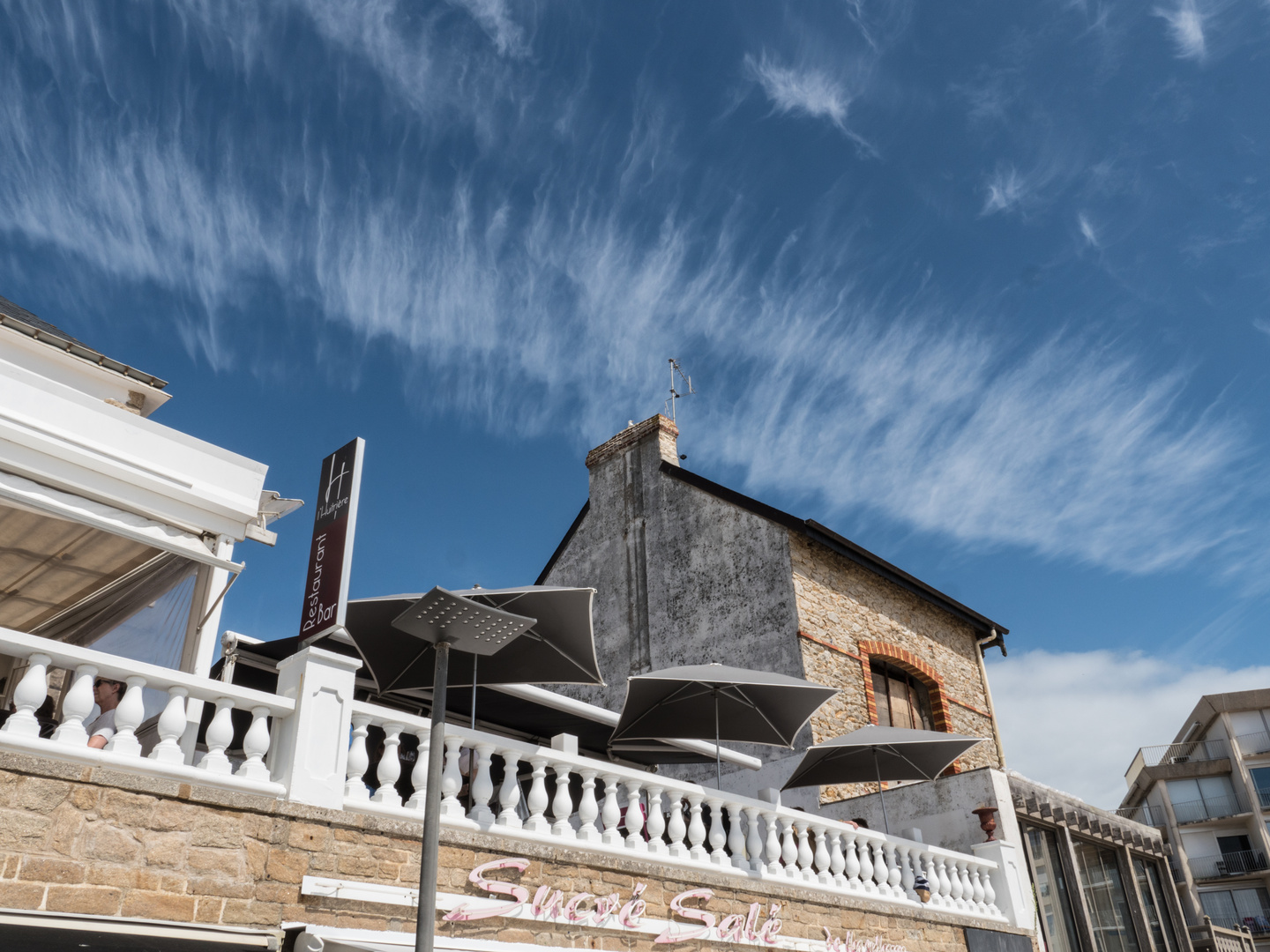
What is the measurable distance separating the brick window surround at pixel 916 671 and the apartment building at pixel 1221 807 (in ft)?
95.1

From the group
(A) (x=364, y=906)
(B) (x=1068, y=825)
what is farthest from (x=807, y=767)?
(A) (x=364, y=906)

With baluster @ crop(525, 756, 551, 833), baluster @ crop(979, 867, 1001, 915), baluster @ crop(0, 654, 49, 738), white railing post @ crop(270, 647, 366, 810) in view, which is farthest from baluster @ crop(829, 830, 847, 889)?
baluster @ crop(0, 654, 49, 738)

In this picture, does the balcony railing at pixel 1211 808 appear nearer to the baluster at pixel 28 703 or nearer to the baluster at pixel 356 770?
the baluster at pixel 356 770

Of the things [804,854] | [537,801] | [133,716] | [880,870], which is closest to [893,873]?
[880,870]

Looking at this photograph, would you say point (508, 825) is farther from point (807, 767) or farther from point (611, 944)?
point (807, 767)

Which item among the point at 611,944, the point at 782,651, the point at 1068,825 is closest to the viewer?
the point at 611,944

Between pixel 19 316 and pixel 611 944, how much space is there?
7955mm

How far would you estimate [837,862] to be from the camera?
861 cm

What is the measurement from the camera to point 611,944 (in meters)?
6.66

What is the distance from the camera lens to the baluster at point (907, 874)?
9164mm

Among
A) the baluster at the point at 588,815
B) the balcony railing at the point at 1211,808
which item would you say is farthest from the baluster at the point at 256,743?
the balcony railing at the point at 1211,808

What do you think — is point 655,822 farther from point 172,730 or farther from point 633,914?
point 172,730

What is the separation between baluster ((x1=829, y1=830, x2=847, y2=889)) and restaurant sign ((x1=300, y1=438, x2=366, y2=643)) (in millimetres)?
5102

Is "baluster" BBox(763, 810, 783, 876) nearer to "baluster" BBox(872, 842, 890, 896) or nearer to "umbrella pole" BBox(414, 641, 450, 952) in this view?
"baluster" BBox(872, 842, 890, 896)
